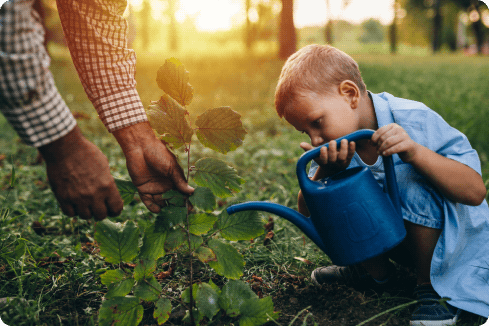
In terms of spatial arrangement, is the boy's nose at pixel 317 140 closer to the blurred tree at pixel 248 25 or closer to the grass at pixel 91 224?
the grass at pixel 91 224

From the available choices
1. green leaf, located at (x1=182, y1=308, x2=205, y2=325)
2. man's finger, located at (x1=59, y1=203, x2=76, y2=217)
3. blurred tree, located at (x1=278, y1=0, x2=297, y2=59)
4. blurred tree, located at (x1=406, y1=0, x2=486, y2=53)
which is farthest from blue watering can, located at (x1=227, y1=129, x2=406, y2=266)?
blurred tree, located at (x1=406, y1=0, x2=486, y2=53)

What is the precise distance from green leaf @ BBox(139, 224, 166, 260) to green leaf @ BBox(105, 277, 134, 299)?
99 mm

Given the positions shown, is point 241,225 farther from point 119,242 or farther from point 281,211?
point 119,242

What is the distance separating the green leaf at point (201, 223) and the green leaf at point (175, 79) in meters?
0.44

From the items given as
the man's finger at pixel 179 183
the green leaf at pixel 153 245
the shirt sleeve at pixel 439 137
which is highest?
the shirt sleeve at pixel 439 137

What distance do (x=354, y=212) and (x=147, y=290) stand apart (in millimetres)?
785

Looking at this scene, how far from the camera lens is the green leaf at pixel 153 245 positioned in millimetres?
1230

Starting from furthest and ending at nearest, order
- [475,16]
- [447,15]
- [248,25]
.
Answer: [447,15] < [475,16] < [248,25]

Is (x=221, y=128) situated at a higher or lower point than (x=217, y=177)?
higher

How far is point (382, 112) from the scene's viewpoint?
59.7 inches

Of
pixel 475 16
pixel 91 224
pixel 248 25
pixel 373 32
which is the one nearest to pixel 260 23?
pixel 248 25

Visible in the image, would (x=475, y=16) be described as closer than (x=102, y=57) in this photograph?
No

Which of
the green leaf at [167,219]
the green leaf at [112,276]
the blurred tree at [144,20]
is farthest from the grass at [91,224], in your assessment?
the blurred tree at [144,20]

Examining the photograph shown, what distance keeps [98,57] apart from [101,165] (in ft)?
1.52
